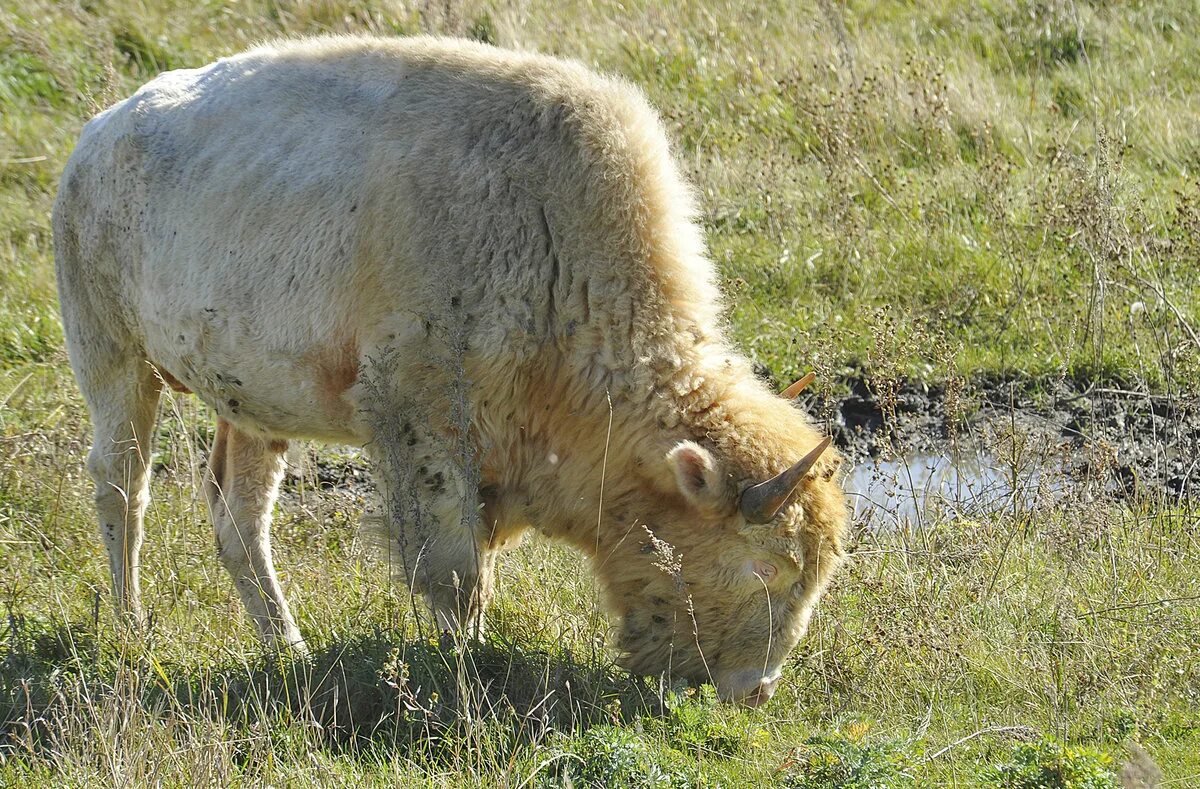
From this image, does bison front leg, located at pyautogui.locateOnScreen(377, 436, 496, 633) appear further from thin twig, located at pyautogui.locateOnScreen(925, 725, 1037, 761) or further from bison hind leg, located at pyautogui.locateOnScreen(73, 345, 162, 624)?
thin twig, located at pyautogui.locateOnScreen(925, 725, 1037, 761)

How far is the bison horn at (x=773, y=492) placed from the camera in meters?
4.42

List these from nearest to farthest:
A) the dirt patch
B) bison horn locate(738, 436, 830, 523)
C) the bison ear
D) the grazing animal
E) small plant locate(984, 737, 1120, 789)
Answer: small plant locate(984, 737, 1120, 789) → bison horn locate(738, 436, 830, 523) → the bison ear → the grazing animal → the dirt patch

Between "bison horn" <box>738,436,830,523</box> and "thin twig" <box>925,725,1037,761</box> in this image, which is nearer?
"thin twig" <box>925,725,1037,761</box>

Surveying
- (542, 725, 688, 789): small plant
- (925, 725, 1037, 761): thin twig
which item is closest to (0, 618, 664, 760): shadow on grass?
(542, 725, 688, 789): small plant

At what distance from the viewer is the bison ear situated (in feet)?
14.9

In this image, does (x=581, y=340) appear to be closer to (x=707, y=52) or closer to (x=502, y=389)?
(x=502, y=389)

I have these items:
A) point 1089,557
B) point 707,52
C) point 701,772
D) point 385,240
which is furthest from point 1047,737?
point 707,52

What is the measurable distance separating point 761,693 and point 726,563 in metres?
0.51

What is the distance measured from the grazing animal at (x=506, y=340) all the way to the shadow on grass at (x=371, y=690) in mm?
211

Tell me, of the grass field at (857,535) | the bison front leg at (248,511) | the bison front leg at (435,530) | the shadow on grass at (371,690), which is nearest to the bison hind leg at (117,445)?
the grass field at (857,535)

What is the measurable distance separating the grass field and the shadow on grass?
0.06ft

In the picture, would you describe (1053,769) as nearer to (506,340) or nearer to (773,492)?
(773,492)

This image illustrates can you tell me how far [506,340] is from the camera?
475cm

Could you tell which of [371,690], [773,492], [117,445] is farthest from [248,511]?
[773,492]
